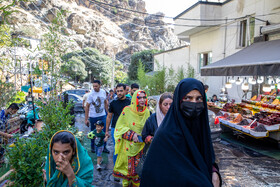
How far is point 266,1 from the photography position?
854 centimetres

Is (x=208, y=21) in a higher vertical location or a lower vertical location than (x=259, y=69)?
higher

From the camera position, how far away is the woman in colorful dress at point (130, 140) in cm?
341

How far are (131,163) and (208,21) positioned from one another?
34.4ft

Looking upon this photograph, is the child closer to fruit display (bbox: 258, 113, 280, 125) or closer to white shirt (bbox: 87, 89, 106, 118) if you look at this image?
white shirt (bbox: 87, 89, 106, 118)

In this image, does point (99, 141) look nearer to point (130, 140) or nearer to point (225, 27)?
point (130, 140)

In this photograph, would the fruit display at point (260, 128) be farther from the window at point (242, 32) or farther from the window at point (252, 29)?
the window at point (242, 32)

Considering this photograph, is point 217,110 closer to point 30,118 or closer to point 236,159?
point 236,159

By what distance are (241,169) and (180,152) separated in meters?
4.12

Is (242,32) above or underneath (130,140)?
above

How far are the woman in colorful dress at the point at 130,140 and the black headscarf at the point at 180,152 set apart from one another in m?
1.69

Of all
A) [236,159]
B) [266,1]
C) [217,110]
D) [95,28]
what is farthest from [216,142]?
[95,28]

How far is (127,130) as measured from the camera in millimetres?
3414

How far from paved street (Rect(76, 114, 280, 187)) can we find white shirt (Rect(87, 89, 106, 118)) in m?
1.20

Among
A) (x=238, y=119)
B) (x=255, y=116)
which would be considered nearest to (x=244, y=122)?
(x=238, y=119)
